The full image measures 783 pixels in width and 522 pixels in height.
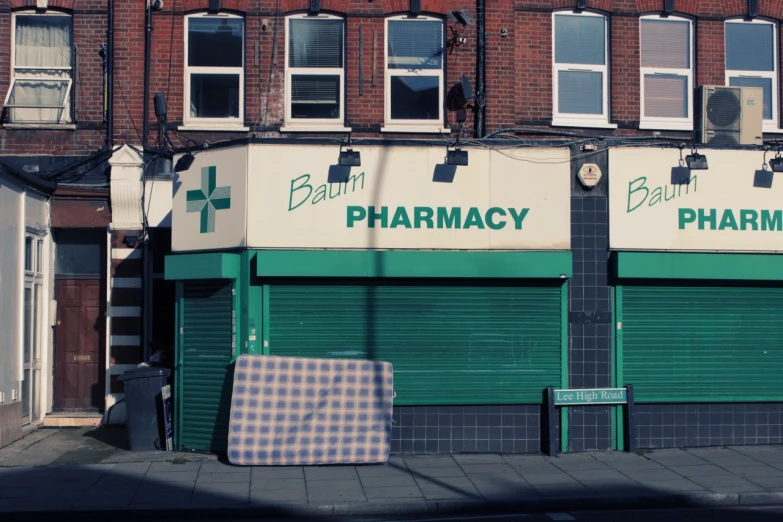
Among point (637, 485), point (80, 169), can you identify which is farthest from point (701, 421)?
point (80, 169)

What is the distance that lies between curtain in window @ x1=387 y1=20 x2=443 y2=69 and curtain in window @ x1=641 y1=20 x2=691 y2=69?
3.62 metres

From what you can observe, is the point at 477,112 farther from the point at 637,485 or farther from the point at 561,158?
the point at 637,485

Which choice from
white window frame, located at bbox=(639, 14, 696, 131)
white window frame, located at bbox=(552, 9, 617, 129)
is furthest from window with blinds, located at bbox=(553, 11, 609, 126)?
white window frame, located at bbox=(639, 14, 696, 131)

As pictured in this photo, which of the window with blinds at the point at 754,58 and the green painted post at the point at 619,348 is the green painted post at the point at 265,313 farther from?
the window with blinds at the point at 754,58

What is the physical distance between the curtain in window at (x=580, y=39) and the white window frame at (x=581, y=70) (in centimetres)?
5

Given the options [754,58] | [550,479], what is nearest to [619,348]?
[550,479]

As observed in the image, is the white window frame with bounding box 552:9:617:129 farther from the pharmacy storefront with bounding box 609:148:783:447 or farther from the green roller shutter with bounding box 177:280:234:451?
the green roller shutter with bounding box 177:280:234:451

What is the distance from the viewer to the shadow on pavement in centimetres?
930

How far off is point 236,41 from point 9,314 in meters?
5.78

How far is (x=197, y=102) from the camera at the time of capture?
15055mm

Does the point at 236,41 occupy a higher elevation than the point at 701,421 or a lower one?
higher

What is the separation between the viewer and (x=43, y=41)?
15.0 meters

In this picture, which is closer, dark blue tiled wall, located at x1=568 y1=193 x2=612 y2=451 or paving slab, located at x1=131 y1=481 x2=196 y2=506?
paving slab, located at x1=131 y1=481 x2=196 y2=506

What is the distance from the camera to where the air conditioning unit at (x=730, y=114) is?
14008 millimetres
